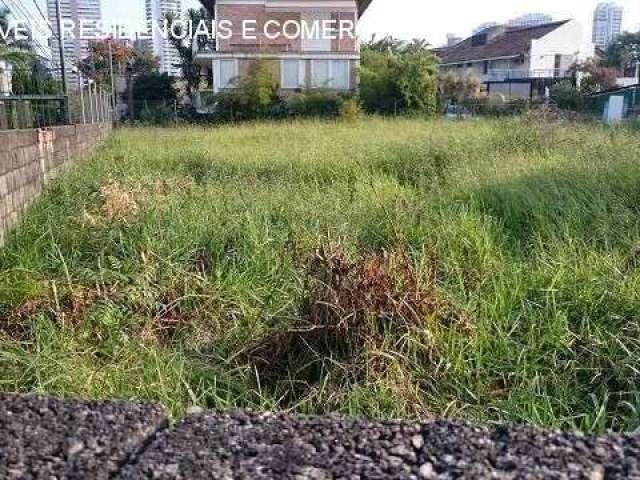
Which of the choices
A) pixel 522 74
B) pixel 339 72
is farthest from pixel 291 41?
pixel 522 74

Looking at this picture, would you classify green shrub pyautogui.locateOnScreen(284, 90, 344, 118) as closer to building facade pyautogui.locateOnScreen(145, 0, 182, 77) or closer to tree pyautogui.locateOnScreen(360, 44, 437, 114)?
tree pyautogui.locateOnScreen(360, 44, 437, 114)

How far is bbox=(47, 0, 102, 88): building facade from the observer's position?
927 cm

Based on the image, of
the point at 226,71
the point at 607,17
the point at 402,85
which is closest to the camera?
the point at 402,85

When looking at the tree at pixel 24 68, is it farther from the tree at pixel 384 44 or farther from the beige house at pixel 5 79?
the tree at pixel 384 44

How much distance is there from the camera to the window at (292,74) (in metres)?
25.5

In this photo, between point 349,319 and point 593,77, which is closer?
point 349,319

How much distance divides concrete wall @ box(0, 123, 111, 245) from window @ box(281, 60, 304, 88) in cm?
1894

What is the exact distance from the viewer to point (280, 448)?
1270 mm

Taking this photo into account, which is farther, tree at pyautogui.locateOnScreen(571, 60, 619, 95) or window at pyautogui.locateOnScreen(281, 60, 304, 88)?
tree at pyautogui.locateOnScreen(571, 60, 619, 95)

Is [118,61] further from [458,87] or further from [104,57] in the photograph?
[458,87]

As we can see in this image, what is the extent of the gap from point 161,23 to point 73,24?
15484 millimetres

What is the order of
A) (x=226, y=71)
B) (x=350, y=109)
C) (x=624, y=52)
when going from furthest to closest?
1. (x=624, y=52)
2. (x=226, y=71)
3. (x=350, y=109)

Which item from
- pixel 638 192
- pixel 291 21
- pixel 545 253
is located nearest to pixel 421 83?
pixel 291 21

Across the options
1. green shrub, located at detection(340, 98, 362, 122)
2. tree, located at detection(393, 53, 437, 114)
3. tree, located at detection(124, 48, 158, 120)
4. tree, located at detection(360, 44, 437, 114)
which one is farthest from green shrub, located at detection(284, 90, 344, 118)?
tree, located at detection(124, 48, 158, 120)
